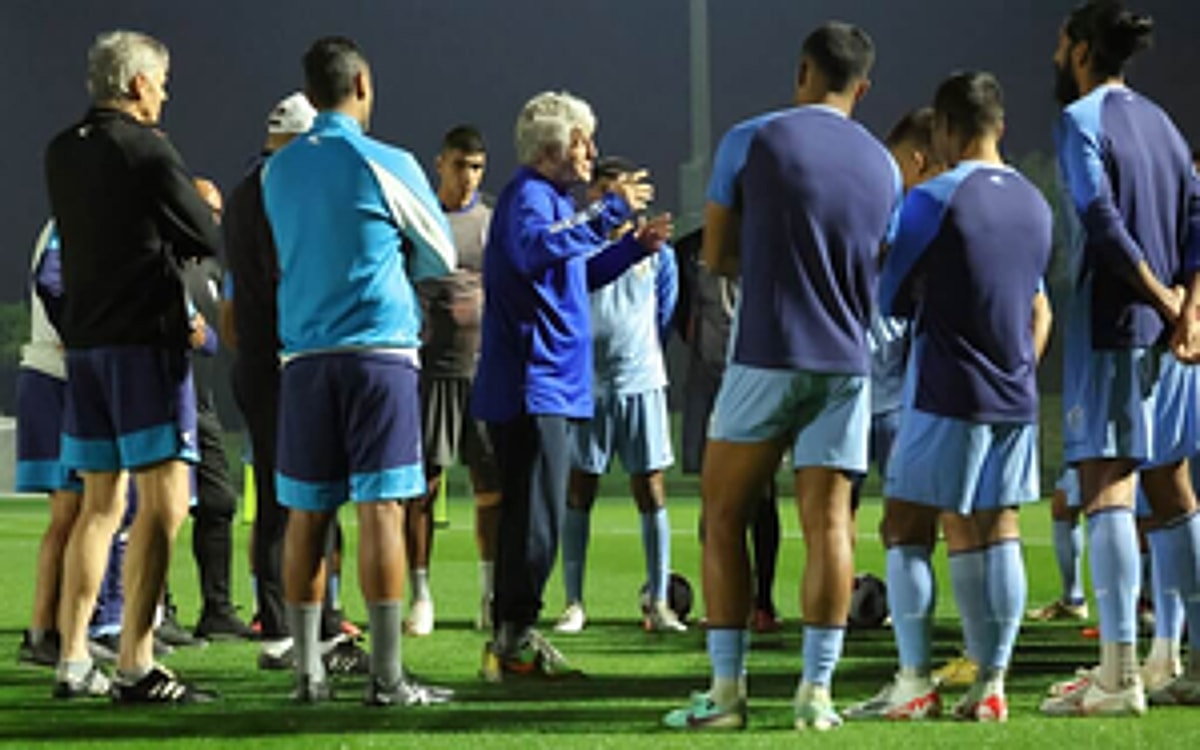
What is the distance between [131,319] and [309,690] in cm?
126

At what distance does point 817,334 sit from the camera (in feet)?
16.7

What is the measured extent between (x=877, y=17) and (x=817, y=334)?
26.5 meters

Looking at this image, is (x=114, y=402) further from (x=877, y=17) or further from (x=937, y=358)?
(x=877, y=17)

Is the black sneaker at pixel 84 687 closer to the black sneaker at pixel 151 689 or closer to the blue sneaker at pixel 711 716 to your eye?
the black sneaker at pixel 151 689

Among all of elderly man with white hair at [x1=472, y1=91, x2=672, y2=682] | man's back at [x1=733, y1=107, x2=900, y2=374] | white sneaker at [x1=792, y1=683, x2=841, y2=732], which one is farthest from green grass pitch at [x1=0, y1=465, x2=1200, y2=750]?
man's back at [x1=733, y1=107, x2=900, y2=374]

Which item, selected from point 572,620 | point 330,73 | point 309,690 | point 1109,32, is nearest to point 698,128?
point 572,620

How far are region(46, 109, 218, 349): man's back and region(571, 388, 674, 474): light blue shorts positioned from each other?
116 inches

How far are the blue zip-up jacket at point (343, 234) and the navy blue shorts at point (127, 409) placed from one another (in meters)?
0.39

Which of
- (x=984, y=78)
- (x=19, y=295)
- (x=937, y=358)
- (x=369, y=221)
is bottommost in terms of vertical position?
(x=19, y=295)

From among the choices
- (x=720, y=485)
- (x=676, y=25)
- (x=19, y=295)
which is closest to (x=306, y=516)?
(x=720, y=485)

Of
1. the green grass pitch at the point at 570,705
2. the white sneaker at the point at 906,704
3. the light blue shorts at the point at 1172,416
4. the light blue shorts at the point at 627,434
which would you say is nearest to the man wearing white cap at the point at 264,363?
the green grass pitch at the point at 570,705

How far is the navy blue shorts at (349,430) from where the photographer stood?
5.53m

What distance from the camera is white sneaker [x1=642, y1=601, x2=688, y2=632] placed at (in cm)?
809

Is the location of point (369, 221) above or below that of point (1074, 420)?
above
